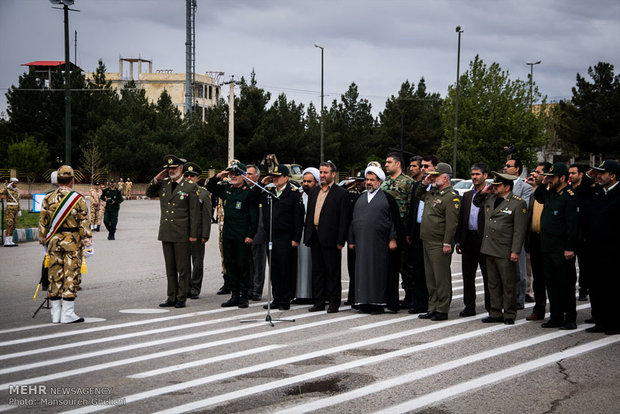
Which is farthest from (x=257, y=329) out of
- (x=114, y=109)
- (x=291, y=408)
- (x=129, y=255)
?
(x=114, y=109)

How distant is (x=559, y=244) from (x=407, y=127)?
228 feet

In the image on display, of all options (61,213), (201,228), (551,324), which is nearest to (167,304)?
(201,228)

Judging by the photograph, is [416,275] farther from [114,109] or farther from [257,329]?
[114,109]

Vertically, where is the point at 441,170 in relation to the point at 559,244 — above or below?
above

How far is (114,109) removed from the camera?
72.8m

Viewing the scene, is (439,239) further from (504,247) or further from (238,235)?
(238,235)

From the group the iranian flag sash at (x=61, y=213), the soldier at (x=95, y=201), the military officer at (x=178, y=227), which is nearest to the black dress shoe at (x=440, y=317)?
the military officer at (x=178, y=227)

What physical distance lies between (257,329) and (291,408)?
352cm

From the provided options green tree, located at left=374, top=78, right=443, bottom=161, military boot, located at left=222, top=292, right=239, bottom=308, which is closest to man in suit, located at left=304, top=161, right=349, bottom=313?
military boot, located at left=222, top=292, right=239, bottom=308

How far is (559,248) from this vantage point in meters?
9.78

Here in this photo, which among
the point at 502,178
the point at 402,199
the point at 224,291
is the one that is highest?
the point at 502,178

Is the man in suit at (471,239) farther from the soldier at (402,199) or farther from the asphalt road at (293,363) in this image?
the soldier at (402,199)

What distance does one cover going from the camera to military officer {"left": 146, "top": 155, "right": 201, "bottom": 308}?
37.8 ft

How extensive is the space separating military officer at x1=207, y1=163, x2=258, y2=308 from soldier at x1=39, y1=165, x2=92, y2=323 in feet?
7.57
